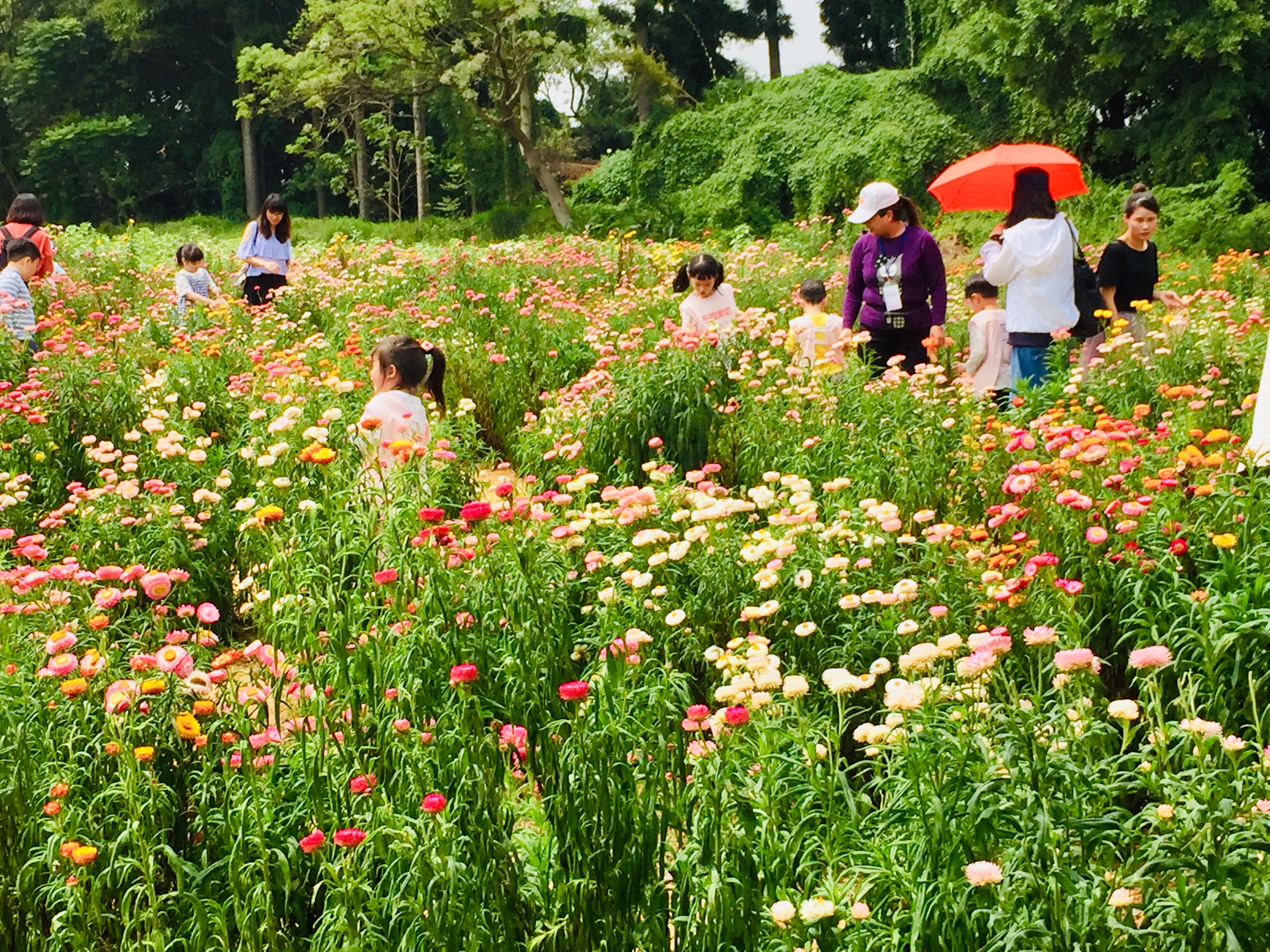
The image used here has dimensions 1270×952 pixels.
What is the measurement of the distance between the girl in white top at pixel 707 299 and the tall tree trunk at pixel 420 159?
2413 centimetres

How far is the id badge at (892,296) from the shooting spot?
6082mm

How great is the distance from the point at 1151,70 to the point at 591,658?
1955 centimetres

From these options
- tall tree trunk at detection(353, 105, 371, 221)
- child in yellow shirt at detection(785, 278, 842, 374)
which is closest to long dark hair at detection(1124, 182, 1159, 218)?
child in yellow shirt at detection(785, 278, 842, 374)

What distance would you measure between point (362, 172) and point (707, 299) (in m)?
29.6

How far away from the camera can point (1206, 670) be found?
9.38 ft

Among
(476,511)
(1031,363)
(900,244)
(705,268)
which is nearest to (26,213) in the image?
(705,268)

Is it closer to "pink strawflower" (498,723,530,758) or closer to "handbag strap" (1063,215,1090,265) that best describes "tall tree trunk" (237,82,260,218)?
"handbag strap" (1063,215,1090,265)

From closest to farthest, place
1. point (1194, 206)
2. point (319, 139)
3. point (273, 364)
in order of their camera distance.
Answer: point (273, 364) → point (1194, 206) → point (319, 139)

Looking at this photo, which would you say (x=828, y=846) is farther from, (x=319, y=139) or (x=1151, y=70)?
(x=319, y=139)

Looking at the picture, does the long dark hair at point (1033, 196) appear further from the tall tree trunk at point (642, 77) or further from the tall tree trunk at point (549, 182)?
the tall tree trunk at point (642, 77)

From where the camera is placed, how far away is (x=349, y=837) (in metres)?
2.38

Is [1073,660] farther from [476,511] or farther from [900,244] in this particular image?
[900,244]

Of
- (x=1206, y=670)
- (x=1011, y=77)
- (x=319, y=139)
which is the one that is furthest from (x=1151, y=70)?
(x=1206, y=670)

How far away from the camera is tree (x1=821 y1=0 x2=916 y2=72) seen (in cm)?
3247
